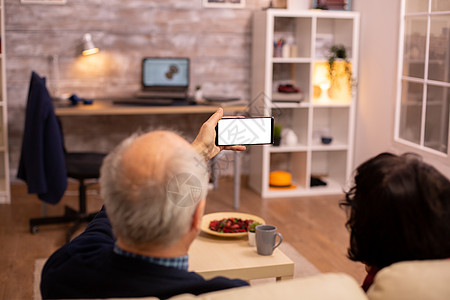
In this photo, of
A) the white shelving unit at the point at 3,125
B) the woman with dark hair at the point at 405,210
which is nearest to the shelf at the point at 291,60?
the white shelving unit at the point at 3,125

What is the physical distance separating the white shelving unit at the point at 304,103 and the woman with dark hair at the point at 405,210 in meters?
3.42

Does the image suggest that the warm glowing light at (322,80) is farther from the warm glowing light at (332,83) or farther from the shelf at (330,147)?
the shelf at (330,147)

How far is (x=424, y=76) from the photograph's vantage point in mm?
4098

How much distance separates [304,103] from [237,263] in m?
2.78

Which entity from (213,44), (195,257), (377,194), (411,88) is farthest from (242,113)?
(377,194)

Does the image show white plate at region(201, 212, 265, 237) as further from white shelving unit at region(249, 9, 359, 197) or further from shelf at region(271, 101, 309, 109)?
shelf at region(271, 101, 309, 109)

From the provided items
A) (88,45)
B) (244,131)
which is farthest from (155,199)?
(88,45)

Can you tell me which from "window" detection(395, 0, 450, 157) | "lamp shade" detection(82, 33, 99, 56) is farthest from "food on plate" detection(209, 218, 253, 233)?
"lamp shade" detection(82, 33, 99, 56)

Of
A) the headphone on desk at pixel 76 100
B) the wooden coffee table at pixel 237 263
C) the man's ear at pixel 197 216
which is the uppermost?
the headphone on desk at pixel 76 100

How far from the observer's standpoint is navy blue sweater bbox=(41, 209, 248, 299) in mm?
1164

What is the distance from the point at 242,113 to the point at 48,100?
1.72 metres

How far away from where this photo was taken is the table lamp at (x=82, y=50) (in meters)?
4.64

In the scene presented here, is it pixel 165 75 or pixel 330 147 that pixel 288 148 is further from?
pixel 165 75

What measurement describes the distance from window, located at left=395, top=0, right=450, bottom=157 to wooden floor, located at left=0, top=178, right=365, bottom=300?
33.4 inches
